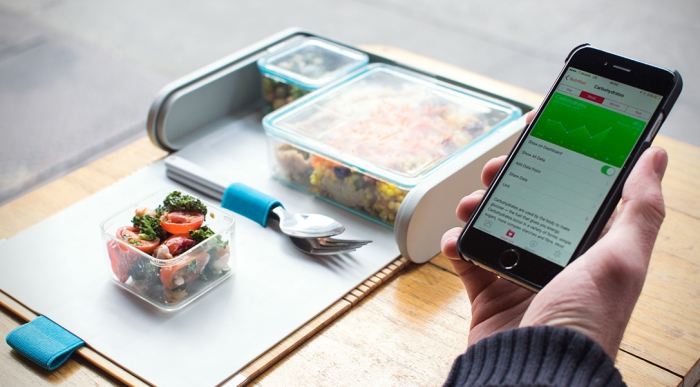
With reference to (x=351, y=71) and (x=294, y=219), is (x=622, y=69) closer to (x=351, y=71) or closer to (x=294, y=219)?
(x=294, y=219)

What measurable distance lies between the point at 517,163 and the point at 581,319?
21 centimetres

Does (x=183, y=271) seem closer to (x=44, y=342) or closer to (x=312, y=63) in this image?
(x=44, y=342)

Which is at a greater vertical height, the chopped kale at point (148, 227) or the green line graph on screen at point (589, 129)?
the green line graph on screen at point (589, 129)

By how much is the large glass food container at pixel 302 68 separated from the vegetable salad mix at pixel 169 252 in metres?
0.39

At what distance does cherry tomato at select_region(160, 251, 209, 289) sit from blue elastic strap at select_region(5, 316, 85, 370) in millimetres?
108

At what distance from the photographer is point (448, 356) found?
730 mm

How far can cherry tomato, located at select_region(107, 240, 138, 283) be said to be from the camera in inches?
30.2

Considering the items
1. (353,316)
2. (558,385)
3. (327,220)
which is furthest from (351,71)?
(558,385)

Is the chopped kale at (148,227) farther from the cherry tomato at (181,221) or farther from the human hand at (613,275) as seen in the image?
the human hand at (613,275)

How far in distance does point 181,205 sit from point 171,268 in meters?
0.09

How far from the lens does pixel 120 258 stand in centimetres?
78

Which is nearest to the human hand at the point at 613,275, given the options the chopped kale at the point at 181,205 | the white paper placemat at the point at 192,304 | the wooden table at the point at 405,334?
the wooden table at the point at 405,334

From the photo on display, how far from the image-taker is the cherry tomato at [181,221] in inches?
30.6

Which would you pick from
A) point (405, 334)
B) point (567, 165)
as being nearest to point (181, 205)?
point (405, 334)
